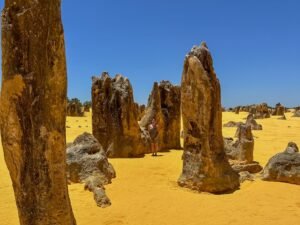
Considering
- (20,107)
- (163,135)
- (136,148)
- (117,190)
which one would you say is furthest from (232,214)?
(163,135)

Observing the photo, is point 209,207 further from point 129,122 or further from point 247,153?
point 129,122

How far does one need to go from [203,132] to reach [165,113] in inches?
313

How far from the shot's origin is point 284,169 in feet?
30.4

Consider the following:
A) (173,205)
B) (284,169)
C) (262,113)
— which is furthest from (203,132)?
(262,113)

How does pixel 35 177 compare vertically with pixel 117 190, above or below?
above

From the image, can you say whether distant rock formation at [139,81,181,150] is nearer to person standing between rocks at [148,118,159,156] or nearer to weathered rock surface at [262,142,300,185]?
person standing between rocks at [148,118,159,156]

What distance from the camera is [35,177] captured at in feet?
13.8

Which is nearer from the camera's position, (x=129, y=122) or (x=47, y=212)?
(x=47, y=212)

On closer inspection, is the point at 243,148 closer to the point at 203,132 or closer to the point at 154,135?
the point at 203,132

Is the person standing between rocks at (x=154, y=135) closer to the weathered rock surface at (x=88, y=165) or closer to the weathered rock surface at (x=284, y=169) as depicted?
the weathered rock surface at (x=88, y=165)

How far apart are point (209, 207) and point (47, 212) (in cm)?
397

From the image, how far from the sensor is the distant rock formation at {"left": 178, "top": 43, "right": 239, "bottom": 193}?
8688 mm

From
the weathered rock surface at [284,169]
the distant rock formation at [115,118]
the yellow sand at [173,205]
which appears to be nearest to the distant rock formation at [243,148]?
the weathered rock surface at [284,169]

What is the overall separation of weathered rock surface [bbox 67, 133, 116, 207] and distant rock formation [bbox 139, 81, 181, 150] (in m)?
6.22
